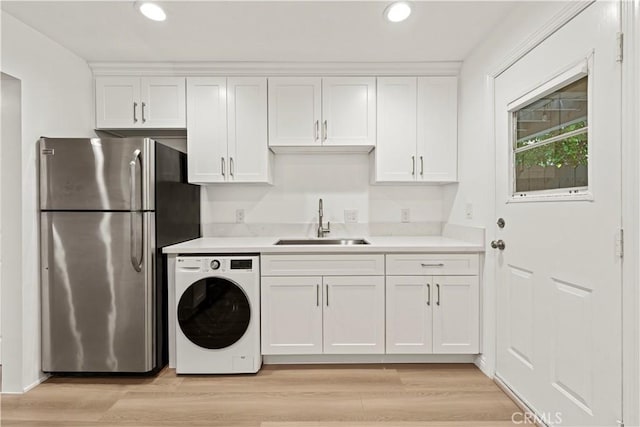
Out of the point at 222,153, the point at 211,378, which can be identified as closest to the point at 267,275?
the point at 211,378

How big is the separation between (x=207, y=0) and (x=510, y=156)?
1.94 m

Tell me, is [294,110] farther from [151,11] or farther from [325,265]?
[325,265]

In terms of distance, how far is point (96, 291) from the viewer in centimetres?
228

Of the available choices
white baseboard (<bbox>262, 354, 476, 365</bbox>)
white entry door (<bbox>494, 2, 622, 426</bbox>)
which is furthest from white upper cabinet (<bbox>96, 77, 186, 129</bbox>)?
white entry door (<bbox>494, 2, 622, 426</bbox>)

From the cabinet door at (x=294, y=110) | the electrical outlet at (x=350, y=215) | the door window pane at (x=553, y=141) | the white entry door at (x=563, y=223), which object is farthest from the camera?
the electrical outlet at (x=350, y=215)

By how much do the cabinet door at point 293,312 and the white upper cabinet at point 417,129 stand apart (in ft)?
3.48

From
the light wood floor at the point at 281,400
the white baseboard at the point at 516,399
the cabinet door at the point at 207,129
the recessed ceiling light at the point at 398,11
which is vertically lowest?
the light wood floor at the point at 281,400

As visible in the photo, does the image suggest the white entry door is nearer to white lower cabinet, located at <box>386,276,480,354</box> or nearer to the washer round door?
white lower cabinet, located at <box>386,276,480,354</box>

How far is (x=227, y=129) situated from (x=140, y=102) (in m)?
0.73

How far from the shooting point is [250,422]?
1878 millimetres

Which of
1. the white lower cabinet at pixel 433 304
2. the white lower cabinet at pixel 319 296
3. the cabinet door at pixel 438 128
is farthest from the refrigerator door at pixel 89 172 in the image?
the cabinet door at pixel 438 128

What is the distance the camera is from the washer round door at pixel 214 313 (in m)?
2.36

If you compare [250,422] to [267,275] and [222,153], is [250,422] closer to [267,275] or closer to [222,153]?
[267,275]

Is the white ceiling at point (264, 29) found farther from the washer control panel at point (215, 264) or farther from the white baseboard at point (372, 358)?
the white baseboard at point (372, 358)
